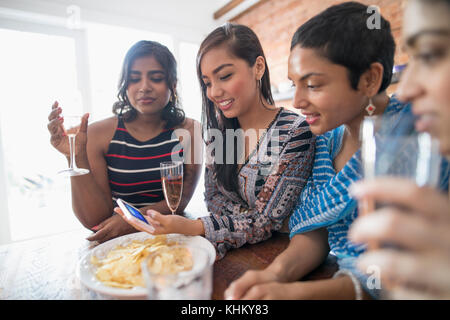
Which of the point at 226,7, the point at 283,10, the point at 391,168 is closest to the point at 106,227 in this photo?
the point at 391,168

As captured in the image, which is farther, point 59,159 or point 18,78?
point 59,159

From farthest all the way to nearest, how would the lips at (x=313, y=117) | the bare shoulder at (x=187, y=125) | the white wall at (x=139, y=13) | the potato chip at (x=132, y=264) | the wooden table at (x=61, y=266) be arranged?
1. the white wall at (x=139, y=13)
2. the bare shoulder at (x=187, y=125)
3. the lips at (x=313, y=117)
4. the wooden table at (x=61, y=266)
5. the potato chip at (x=132, y=264)

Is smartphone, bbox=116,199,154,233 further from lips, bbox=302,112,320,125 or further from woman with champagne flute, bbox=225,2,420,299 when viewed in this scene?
lips, bbox=302,112,320,125

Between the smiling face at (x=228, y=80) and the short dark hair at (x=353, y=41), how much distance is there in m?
0.45

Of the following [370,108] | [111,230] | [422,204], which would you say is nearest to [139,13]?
[111,230]

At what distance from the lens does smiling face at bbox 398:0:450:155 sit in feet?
1.01

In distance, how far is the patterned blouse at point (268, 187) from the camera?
0.92 m

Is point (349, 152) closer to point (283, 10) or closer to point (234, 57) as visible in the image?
point (234, 57)

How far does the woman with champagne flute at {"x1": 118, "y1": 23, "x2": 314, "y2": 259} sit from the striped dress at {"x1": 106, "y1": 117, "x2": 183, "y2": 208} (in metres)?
0.38

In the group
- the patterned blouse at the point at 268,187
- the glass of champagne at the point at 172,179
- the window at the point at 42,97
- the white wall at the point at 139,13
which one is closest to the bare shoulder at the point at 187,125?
the patterned blouse at the point at 268,187

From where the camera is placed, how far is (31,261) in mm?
896

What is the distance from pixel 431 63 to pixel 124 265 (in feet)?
2.39

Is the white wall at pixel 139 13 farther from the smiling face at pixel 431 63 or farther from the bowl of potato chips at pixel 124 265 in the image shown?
the smiling face at pixel 431 63
